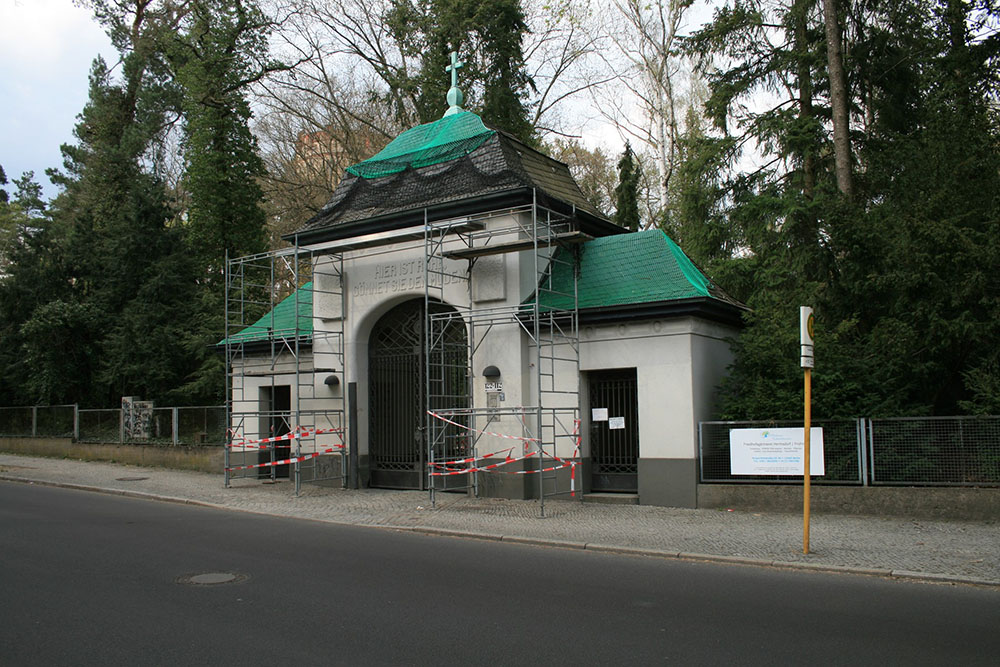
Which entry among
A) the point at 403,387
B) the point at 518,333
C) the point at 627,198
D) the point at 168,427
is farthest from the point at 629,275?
the point at 168,427

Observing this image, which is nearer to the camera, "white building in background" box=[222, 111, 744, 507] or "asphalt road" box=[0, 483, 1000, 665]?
"asphalt road" box=[0, 483, 1000, 665]

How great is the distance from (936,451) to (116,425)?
869 inches

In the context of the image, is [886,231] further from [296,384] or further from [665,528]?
[296,384]

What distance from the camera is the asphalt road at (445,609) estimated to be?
18.9 ft

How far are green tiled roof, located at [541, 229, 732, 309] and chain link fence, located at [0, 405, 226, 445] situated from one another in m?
10.9

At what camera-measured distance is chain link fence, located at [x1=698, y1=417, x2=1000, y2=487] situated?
456 inches

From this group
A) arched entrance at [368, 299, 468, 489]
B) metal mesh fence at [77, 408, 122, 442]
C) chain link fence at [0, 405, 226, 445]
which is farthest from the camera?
metal mesh fence at [77, 408, 122, 442]

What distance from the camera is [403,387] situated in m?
17.3

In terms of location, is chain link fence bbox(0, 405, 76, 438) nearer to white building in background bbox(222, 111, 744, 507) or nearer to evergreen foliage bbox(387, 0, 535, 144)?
white building in background bbox(222, 111, 744, 507)

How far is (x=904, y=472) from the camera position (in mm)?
12133

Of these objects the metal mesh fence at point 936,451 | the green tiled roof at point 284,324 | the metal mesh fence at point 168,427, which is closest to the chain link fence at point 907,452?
the metal mesh fence at point 936,451

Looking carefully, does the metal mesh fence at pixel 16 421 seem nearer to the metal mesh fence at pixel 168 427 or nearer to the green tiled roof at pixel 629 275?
the metal mesh fence at pixel 168 427

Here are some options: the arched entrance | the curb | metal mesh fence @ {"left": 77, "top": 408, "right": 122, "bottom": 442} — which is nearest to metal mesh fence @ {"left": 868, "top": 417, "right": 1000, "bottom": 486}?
the curb

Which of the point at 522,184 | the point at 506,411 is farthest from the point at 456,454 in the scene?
the point at 522,184
